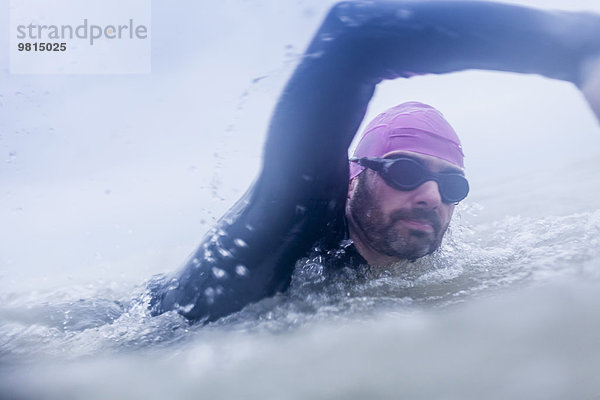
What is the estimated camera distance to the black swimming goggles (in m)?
3.57

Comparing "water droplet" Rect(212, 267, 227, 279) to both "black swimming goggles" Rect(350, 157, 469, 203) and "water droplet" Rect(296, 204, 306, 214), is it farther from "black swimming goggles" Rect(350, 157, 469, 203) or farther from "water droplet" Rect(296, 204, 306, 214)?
"black swimming goggles" Rect(350, 157, 469, 203)

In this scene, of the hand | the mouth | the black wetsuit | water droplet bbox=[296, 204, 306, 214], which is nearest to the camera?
the hand

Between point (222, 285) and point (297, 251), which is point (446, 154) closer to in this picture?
point (297, 251)

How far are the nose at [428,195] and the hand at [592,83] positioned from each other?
4.05 ft

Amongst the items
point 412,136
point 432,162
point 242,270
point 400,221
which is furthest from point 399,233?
point 242,270

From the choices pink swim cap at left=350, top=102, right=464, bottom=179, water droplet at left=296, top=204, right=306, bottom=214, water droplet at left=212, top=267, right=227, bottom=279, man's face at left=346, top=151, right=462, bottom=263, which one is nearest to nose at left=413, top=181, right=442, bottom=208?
man's face at left=346, top=151, right=462, bottom=263

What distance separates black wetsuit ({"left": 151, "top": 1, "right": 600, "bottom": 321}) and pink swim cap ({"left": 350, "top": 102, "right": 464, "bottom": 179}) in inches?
39.3

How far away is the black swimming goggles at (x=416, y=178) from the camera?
3.57 metres

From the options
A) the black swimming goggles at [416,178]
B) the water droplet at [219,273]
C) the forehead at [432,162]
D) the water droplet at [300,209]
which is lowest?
the water droplet at [219,273]

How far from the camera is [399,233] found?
354cm

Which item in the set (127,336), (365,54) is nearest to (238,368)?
(127,336)

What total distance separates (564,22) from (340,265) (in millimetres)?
1913

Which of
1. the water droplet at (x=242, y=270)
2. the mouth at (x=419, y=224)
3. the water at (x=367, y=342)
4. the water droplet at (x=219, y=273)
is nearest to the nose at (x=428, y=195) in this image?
the mouth at (x=419, y=224)

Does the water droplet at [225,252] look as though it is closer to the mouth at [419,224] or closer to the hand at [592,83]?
the mouth at [419,224]
